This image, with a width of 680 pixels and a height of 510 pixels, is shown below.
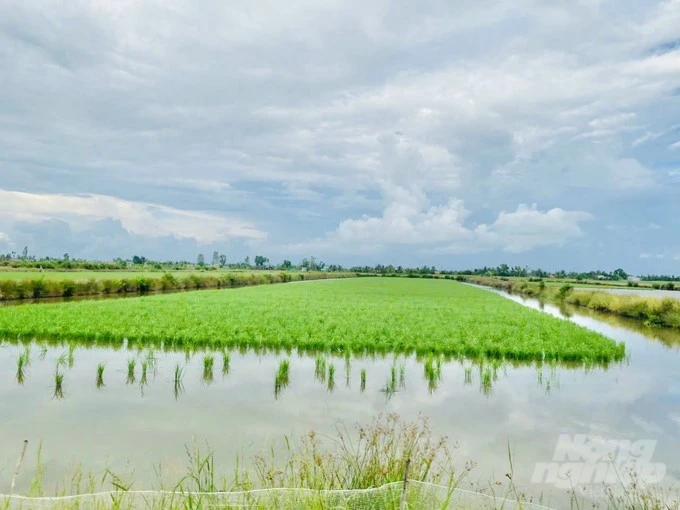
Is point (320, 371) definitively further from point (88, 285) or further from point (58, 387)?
point (88, 285)

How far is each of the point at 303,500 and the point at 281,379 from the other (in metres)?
6.66

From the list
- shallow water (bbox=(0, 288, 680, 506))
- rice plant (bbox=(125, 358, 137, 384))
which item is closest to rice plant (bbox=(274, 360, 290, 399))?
shallow water (bbox=(0, 288, 680, 506))

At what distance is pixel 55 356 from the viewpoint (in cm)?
1273

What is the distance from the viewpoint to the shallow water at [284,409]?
642cm

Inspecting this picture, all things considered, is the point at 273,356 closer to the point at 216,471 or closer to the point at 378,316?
the point at 216,471

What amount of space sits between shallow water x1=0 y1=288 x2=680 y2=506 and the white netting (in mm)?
1598

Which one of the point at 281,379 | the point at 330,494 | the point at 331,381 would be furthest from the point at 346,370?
the point at 330,494

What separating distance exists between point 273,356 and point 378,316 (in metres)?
9.50

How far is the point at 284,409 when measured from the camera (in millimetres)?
8453

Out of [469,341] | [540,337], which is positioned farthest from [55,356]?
[540,337]

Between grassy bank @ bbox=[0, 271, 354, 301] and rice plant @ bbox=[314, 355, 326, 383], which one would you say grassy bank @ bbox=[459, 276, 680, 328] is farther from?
grassy bank @ bbox=[0, 271, 354, 301]

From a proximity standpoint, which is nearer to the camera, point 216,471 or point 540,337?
point 216,471

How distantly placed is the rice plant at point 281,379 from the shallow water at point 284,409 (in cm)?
13

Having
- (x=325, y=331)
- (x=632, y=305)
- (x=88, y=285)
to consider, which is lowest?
(x=325, y=331)
